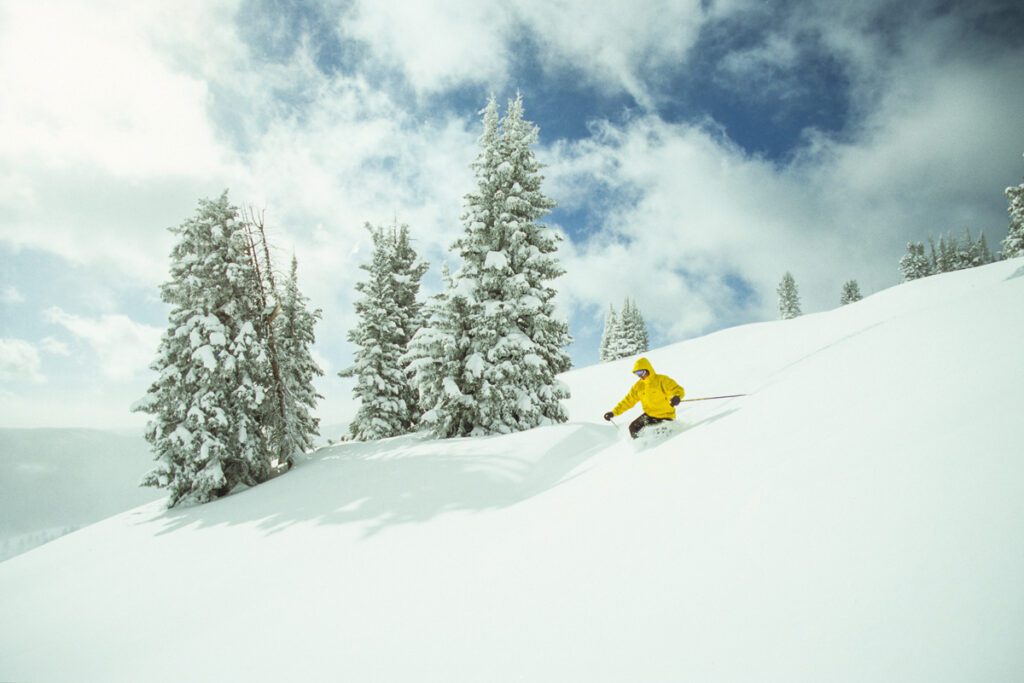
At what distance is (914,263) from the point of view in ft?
195

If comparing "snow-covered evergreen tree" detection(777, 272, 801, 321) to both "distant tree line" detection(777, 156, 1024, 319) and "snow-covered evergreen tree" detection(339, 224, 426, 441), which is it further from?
"snow-covered evergreen tree" detection(339, 224, 426, 441)

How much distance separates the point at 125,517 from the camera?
1286cm

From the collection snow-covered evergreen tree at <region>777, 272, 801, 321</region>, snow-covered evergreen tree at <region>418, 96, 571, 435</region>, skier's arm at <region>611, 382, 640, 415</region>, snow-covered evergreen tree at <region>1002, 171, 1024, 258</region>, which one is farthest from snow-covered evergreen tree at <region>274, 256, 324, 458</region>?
snow-covered evergreen tree at <region>777, 272, 801, 321</region>

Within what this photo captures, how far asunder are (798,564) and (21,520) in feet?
786

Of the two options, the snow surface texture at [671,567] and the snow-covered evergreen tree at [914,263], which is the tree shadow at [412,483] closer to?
the snow surface texture at [671,567]

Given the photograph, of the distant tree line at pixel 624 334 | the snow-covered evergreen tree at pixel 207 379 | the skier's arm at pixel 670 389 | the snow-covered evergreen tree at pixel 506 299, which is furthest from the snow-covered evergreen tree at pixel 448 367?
the distant tree line at pixel 624 334

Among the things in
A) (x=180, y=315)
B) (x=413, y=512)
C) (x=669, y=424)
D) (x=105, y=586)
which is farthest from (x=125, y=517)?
(x=669, y=424)

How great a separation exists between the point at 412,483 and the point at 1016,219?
5274 centimetres

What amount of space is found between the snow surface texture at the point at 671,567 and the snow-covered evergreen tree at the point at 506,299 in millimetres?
4830

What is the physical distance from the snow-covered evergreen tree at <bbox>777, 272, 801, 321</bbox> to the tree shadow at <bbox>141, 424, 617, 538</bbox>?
69786mm

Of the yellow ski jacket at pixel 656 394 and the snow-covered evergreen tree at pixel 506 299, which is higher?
the snow-covered evergreen tree at pixel 506 299

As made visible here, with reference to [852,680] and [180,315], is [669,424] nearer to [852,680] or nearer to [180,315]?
[852,680]

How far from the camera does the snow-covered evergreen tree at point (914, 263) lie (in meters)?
59.3

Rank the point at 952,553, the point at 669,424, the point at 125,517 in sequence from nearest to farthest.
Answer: the point at 952,553
the point at 669,424
the point at 125,517
